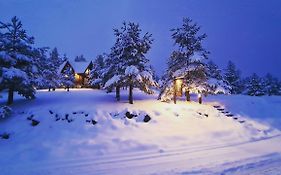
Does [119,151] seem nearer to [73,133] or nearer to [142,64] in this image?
[73,133]

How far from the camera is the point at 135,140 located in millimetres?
18062

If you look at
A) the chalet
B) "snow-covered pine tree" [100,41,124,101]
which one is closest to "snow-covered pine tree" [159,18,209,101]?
"snow-covered pine tree" [100,41,124,101]

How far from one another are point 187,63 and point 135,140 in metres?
13.7

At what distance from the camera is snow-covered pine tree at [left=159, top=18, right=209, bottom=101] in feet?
94.8

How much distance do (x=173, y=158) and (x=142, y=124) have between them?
6396 millimetres

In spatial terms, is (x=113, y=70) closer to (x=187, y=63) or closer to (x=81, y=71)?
(x=187, y=63)

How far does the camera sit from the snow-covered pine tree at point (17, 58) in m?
23.3

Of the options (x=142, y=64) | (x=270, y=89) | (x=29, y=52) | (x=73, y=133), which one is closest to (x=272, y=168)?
(x=73, y=133)

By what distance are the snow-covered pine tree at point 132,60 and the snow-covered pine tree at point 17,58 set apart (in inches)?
260

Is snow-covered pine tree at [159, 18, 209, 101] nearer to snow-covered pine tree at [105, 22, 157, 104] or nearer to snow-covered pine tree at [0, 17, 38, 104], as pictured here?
snow-covered pine tree at [105, 22, 157, 104]

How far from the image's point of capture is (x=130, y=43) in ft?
83.3

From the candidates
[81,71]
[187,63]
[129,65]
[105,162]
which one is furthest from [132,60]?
[81,71]

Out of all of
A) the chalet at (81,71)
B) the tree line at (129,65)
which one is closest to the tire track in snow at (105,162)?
the tree line at (129,65)

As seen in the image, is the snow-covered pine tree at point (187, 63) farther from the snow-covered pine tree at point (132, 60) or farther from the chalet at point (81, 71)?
the chalet at point (81, 71)
